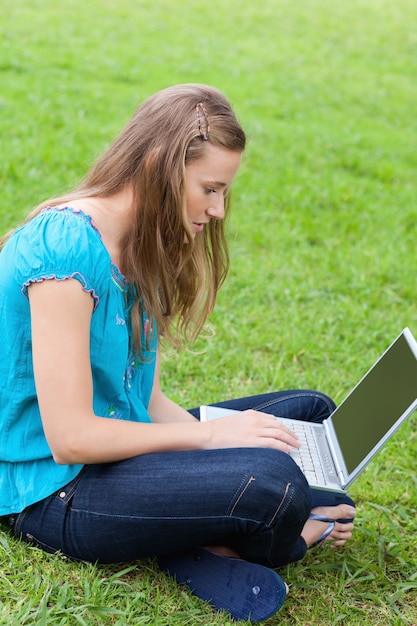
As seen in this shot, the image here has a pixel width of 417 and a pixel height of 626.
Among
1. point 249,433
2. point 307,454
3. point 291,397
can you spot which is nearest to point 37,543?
point 249,433

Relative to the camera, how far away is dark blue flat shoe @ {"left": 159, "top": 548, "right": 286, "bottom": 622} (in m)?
2.14

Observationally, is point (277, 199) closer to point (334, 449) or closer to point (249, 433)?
point (334, 449)

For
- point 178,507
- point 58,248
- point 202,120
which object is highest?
point 202,120

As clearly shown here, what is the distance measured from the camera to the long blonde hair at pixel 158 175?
83.7 inches

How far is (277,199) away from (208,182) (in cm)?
350

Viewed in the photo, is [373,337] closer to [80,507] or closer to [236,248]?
[236,248]

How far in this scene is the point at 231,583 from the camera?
2189 millimetres

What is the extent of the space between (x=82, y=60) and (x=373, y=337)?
530cm

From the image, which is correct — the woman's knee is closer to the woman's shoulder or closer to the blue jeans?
the blue jeans

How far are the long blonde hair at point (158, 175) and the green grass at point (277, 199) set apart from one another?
0.80m

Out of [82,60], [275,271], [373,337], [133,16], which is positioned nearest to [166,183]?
[373,337]

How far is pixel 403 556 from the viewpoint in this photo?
258 cm

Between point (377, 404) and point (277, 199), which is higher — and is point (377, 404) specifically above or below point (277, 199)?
above

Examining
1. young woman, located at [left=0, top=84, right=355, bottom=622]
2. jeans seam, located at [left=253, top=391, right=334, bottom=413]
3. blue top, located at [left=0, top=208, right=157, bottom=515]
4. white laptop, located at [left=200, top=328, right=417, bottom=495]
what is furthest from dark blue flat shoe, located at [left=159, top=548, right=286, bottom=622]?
jeans seam, located at [left=253, top=391, right=334, bottom=413]
